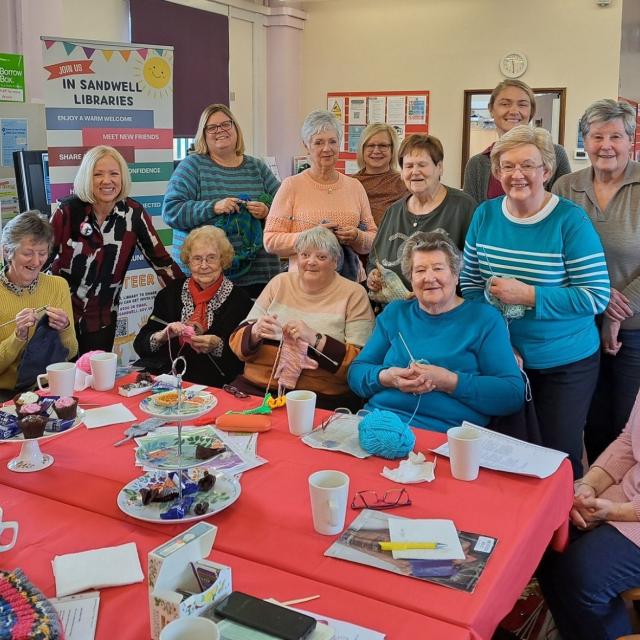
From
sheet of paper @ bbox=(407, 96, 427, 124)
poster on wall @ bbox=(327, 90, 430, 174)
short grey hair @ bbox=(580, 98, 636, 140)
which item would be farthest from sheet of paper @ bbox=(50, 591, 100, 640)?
sheet of paper @ bbox=(407, 96, 427, 124)

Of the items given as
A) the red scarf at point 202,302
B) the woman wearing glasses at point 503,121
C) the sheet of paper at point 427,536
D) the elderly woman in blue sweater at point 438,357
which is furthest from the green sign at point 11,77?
the sheet of paper at point 427,536

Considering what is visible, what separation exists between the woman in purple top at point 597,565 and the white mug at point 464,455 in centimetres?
36

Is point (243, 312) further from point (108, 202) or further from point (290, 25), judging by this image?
point (290, 25)

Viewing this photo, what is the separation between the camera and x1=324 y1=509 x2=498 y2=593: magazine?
1.31 m

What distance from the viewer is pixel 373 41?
749cm

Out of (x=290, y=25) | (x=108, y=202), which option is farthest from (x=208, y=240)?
(x=290, y=25)

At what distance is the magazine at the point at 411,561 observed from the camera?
131cm

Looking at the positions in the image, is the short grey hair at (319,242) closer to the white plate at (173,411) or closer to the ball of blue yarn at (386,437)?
the ball of blue yarn at (386,437)

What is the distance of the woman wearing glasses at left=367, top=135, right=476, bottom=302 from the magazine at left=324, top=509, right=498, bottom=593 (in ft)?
4.56

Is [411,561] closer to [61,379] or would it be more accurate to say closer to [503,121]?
[61,379]

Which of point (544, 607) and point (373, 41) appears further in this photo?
point (373, 41)

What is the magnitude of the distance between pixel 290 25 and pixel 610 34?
3222 millimetres

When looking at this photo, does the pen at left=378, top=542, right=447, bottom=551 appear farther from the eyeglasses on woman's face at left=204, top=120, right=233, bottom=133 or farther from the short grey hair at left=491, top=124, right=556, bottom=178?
the eyeglasses on woman's face at left=204, top=120, right=233, bottom=133

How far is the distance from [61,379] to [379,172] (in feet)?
6.77
